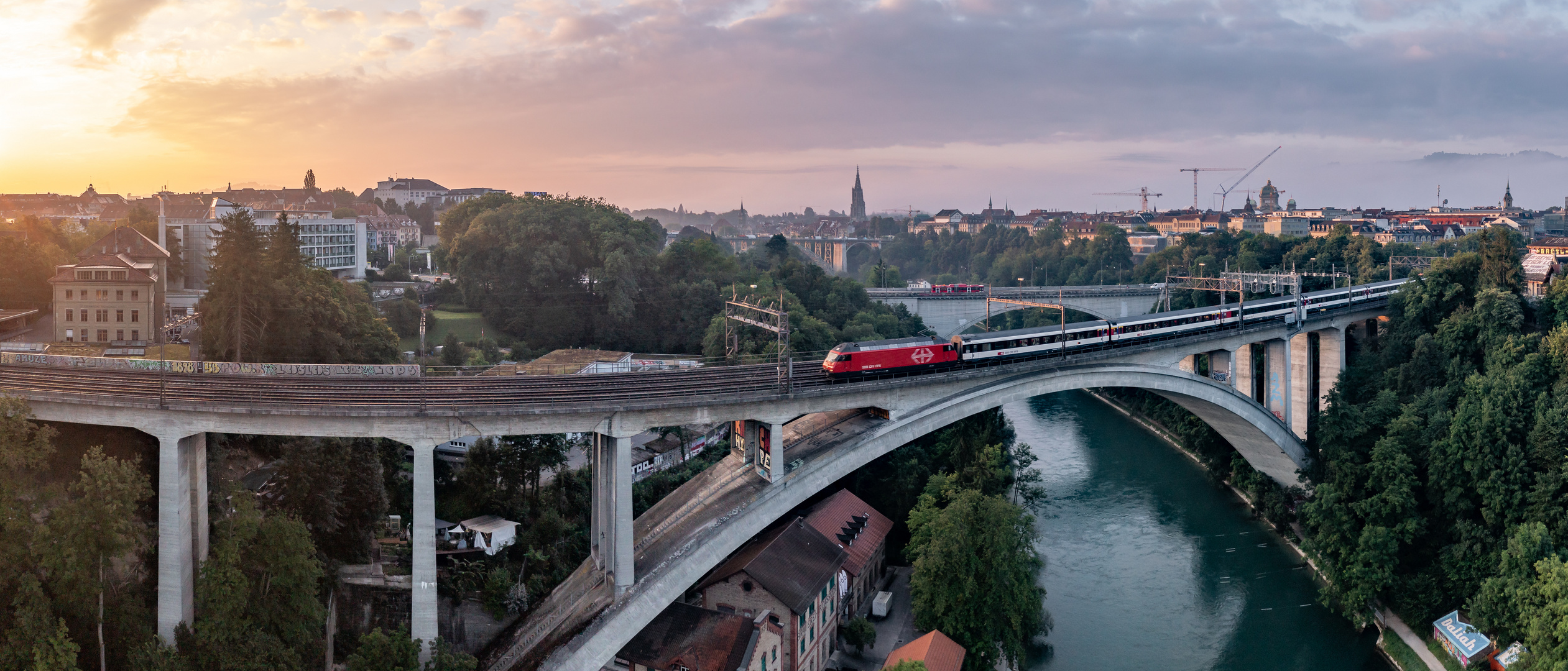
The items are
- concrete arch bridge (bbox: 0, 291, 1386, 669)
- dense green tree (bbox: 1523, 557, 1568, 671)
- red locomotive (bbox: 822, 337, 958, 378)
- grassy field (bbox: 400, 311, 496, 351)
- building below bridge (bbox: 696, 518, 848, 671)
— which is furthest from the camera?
grassy field (bbox: 400, 311, 496, 351)

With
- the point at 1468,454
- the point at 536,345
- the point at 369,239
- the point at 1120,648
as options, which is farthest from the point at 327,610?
the point at 369,239

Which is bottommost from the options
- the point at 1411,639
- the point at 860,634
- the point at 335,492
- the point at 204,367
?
the point at 1411,639

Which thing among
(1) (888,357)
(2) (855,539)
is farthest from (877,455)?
(2) (855,539)

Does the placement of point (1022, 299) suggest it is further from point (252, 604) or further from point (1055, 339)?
point (252, 604)

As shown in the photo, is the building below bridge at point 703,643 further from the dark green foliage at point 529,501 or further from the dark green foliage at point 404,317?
the dark green foliage at point 404,317

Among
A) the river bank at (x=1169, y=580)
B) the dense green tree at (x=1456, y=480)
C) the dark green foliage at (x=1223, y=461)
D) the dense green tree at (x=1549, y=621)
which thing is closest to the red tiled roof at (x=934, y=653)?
the river bank at (x=1169, y=580)

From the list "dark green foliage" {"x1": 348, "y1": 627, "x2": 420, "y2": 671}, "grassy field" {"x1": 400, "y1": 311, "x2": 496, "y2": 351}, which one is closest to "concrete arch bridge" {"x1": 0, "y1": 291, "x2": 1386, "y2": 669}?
"dark green foliage" {"x1": 348, "y1": 627, "x2": 420, "y2": 671}

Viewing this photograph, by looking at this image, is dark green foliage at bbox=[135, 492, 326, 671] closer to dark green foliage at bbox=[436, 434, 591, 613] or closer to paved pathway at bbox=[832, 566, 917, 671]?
dark green foliage at bbox=[436, 434, 591, 613]
